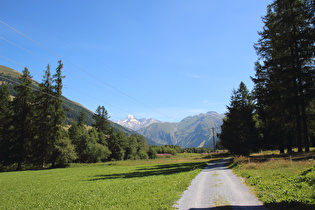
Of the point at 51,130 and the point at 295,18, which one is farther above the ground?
the point at 295,18

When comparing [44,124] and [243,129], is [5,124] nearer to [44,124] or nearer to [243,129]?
[44,124]

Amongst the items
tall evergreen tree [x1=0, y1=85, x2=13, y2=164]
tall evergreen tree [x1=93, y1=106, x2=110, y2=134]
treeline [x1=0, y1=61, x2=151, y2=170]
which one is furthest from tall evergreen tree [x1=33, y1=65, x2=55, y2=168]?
tall evergreen tree [x1=93, y1=106, x2=110, y2=134]

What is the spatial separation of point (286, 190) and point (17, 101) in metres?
62.1

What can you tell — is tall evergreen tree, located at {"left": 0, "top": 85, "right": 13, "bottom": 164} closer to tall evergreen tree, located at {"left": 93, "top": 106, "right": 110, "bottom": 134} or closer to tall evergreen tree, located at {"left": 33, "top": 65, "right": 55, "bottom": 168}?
tall evergreen tree, located at {"left": 33, "top": 65, "right": 55, "bottom": 168}

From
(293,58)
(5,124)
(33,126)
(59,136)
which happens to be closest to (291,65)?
(293,58)

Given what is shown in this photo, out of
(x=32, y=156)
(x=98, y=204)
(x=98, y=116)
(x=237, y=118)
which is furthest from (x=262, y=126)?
(x=98, y=116)

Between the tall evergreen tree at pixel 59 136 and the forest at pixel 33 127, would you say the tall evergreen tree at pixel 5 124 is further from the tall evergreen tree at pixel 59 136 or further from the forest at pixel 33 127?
the tall evergreen tree at pixel 59 136

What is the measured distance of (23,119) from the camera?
166 feet

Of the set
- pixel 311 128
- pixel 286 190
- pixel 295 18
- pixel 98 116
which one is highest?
pixel 295 18

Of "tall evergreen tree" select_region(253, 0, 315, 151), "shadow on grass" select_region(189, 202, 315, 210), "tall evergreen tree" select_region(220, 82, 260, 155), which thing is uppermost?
"tall evergreen tree" select_region(253, 0, 315, 151)

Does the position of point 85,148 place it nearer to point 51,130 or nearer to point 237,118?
point 51,130

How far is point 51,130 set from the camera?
50.7m

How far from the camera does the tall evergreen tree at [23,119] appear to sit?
1959 inches

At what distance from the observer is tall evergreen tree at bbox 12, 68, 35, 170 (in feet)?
163
